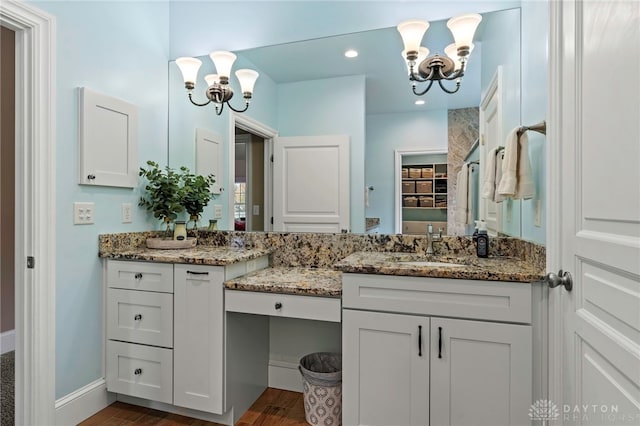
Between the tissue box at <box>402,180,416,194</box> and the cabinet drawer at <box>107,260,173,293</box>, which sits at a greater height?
the tissue box at <box>402,180,416,194</box>

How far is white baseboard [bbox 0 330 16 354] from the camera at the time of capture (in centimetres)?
269

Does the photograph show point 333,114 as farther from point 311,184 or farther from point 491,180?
point 491,180

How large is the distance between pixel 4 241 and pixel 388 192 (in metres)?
3.10

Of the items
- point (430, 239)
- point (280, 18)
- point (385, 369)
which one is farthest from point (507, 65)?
point (385, 369)

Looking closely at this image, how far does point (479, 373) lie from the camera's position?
4.64 ft

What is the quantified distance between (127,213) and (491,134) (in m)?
2.20

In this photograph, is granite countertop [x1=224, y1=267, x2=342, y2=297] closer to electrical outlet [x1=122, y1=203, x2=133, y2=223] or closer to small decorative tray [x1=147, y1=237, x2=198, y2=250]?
small decorative tray [x1=147, y1=237, x2=198, y2=250]

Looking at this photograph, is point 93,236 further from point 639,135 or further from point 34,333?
point 639,135

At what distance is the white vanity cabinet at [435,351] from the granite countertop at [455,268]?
0.10 feet

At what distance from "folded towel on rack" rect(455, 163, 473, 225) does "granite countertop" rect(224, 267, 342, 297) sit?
2.50 feet

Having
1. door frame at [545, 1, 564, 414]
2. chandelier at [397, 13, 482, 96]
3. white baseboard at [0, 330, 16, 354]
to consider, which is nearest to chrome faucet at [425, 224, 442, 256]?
door frame at [545, 1, 564, 414]

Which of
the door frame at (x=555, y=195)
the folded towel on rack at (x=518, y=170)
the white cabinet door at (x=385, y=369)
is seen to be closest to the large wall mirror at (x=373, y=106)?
the folded towel on rack at (x=518, y=170)

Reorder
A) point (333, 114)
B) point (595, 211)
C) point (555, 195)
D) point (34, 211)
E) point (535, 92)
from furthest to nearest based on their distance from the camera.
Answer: point (333, 114)
point (34, 211)
point (535, 92)
point (555, 195)
point (595, 211)

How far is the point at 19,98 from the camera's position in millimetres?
1688
